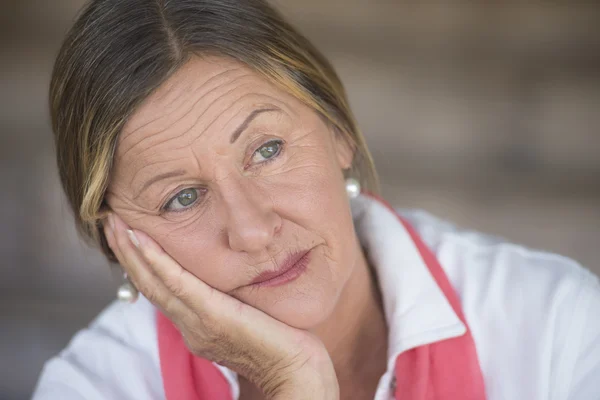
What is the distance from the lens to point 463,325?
2371 mm

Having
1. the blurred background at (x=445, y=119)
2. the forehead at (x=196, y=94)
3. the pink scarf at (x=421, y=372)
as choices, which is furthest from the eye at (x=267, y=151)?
the blurred background at (x=445, y=119)

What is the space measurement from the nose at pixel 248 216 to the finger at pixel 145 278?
372mm

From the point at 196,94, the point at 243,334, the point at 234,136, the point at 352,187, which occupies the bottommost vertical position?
the point at 243,334

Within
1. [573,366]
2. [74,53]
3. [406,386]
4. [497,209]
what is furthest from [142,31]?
[497,209]

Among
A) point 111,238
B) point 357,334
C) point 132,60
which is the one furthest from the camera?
point 357,334

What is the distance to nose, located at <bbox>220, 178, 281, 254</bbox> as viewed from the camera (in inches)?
81.7

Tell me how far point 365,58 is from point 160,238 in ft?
11.2

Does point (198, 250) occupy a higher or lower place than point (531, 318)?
higher

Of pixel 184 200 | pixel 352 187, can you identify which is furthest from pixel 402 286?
pixel 184 200

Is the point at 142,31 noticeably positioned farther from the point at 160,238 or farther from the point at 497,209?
the point at 497,209

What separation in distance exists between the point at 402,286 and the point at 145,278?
0.88 metres

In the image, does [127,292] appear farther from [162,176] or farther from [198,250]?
[162,176]

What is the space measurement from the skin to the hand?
32mm

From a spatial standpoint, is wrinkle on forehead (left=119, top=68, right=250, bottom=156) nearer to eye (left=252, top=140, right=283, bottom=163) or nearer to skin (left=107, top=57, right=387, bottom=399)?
skin (left=107, top=57, right=387, bottom=399)
